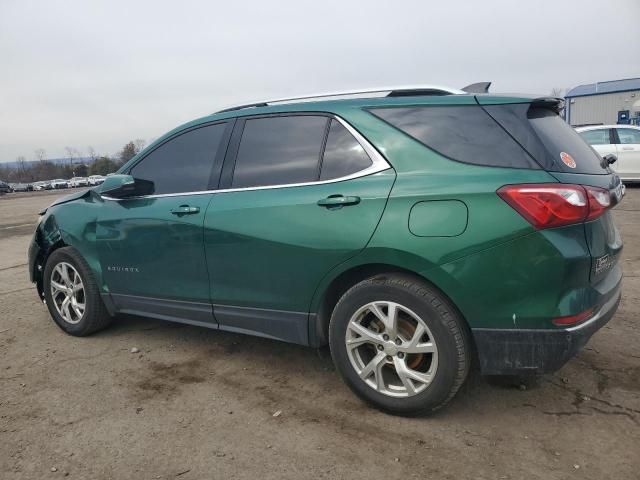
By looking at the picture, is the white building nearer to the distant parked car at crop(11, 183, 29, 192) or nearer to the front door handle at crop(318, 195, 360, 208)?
the front door handle at crop(318, 195, 360, 208)

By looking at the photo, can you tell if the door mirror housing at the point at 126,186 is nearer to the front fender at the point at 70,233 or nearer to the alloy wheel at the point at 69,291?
the front fender at the point at 70,233

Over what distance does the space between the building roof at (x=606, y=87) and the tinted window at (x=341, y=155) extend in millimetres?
48230

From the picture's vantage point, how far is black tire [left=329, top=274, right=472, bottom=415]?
255 cm

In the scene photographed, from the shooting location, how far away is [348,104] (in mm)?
3002

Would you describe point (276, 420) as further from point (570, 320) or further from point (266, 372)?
point (570, 320)

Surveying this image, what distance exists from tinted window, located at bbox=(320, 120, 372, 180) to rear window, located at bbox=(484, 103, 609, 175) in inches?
27.4

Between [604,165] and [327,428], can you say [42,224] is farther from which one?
[604,165]

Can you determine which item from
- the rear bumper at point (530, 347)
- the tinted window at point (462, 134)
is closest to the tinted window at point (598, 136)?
the tinted window at point (462, 134)

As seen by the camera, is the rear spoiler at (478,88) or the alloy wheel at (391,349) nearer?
the alloy wheel at (391,349)

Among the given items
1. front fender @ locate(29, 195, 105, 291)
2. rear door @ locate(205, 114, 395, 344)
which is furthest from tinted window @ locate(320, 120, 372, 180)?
front fender @ locate(29, 195, 105, 291)

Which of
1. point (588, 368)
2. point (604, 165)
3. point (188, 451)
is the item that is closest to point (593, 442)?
point (588, 368)

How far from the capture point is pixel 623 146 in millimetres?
12391

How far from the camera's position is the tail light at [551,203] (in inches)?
92.7

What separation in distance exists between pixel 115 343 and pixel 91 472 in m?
1.78
